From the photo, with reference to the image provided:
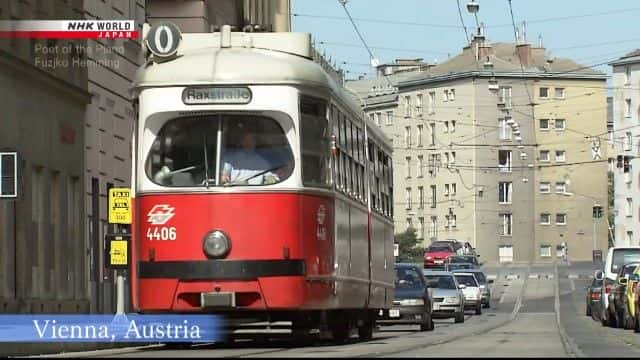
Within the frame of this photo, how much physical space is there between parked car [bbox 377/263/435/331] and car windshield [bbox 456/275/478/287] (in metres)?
19.6

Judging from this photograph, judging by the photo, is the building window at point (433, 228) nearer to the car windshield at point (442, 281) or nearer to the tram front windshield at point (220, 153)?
the car windshield at point (442, 281)

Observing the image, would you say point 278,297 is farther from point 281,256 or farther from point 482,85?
point 482,85

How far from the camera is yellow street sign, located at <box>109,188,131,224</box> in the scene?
2875cm

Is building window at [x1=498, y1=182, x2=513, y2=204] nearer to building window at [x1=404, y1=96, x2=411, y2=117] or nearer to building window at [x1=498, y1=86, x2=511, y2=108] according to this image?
building window at [x1=404, y1=96, x2=411, y2=117]

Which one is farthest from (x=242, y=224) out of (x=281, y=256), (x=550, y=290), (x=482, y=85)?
(x=482, y=85)

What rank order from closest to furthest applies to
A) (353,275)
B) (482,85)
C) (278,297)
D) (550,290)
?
(278,297), (353,275), (550,290), (482,85)

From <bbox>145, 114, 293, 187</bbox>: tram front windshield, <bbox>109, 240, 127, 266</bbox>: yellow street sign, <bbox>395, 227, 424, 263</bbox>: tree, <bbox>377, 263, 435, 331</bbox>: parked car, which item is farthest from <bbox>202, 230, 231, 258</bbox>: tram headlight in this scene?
<bbox>395, 227, 424, 263</bbox>: tree

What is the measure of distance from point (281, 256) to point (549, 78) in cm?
10608

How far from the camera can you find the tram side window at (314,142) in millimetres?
20562

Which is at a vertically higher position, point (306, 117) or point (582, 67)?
point (582, 67)

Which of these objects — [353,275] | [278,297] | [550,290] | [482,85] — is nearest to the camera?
[278,297]

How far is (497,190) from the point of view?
128 meters

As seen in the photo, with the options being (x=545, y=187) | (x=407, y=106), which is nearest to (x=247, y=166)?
(x=407, y=106)
